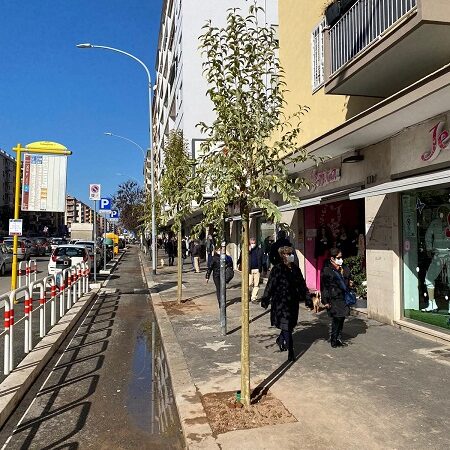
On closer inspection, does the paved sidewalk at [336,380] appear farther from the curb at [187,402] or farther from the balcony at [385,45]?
the balcony at [385,45]

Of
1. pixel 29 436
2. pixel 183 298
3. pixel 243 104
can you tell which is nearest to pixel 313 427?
pixel 29 436

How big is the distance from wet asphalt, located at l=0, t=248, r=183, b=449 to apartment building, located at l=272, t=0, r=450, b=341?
3.14 metres

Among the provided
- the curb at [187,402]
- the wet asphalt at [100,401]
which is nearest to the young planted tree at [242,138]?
the curb at [187,402]

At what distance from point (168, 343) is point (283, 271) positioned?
241cm

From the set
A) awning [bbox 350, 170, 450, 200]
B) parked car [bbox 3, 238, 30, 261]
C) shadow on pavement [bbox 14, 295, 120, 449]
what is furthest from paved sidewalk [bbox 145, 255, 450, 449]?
parked car [bbox 3, 238, 30, 261]

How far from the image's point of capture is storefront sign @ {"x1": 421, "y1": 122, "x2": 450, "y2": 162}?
6.77 meters

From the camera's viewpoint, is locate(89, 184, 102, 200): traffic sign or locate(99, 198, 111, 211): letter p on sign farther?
locate(99, 198, 111, 211): letter p on sign

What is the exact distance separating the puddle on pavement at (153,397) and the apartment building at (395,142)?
2.95 meters

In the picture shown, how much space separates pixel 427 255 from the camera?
7.91 metres

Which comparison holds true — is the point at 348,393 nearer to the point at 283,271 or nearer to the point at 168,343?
the point at 283,271

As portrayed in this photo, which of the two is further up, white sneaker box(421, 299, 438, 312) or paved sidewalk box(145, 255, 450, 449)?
white sneaker box(421, 299, 438, 312)

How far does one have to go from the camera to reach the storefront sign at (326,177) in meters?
10.5

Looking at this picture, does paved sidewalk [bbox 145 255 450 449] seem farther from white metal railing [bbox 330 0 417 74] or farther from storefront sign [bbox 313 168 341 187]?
white metal railing [bbox 330 0 417 74]

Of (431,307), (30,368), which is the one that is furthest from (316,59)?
(30,368)
